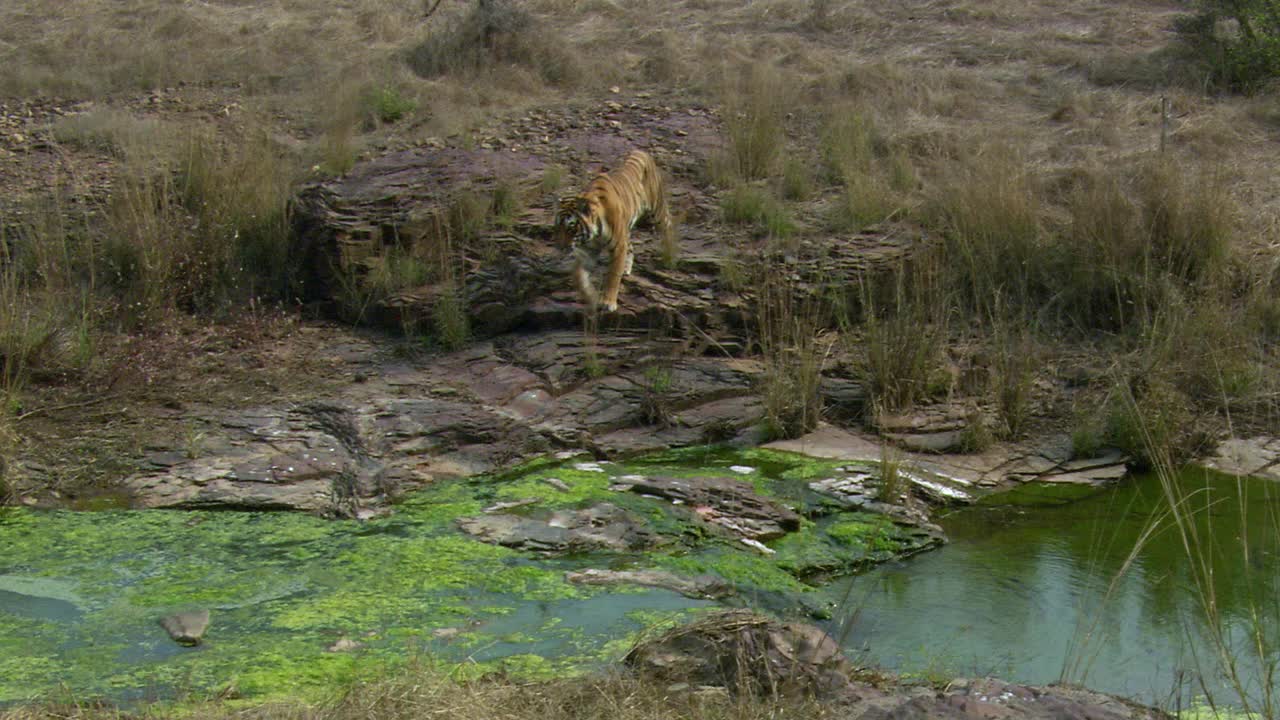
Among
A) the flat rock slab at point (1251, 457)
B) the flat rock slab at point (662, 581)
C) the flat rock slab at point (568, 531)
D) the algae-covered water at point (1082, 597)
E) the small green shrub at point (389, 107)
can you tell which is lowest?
the flat rock slab at point (1251, 457)

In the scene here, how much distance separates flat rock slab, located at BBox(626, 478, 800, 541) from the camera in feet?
20.4

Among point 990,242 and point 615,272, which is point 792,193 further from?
point 615,272

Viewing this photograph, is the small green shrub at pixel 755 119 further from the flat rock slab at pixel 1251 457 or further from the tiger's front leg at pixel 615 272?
the flat rock slab at pixel 1251 457

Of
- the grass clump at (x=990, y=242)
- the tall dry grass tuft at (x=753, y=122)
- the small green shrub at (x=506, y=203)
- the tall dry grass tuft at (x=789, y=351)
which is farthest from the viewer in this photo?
the tall dry grass tuft at (x=753, y=122)

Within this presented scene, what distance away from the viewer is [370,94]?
1210 centimetres

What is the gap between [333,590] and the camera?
5.19m

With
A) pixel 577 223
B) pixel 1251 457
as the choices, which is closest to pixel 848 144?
pixel 577 223

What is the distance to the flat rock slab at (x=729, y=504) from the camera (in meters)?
6.21

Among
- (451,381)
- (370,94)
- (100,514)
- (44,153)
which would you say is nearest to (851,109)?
(370,94)

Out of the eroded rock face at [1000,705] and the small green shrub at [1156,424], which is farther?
the small green shrub at [1156,424]

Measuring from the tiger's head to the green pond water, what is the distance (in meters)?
2.12

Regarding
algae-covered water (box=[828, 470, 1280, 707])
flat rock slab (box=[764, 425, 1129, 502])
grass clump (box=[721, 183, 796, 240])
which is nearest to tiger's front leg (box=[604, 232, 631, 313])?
grass clump (box=[721, 183, 796, 240])

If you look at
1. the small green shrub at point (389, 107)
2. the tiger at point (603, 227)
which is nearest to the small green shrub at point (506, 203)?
the tiger at point (603, 227)

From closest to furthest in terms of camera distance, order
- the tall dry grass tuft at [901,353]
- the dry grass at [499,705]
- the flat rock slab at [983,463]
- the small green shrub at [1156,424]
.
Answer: the dry grass at [499,705] < the flat rock slab at [983,463] < the small green shrub at [1156,424] < the tall dry grass tuft at [901,353]
